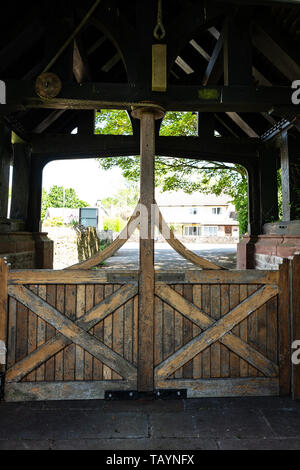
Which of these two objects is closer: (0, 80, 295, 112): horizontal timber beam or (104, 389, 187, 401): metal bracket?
(104, 389, 187, 401): metal bracket

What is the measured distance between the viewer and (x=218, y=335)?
3201mm

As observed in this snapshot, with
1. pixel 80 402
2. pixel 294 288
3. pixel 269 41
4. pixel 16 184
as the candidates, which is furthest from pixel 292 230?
pixel 16 184

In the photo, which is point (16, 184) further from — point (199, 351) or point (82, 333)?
point (199, 351)

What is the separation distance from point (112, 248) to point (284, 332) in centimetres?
191

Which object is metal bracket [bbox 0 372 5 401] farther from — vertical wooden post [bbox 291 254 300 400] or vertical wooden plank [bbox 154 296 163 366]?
vertical wooden post [bbox 291 254 300 400]

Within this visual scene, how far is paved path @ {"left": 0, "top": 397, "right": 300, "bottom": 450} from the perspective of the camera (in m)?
2.35

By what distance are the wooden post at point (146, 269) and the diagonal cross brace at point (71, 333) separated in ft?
0.51

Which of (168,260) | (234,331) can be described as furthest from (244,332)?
(168,260)

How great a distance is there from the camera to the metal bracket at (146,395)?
3.08 meters

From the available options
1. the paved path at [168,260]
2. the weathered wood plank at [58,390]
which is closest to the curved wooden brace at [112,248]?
the weathered wood plank at [58,390]

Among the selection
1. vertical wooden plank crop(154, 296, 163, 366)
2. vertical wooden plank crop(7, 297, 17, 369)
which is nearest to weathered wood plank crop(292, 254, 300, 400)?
vertical wooden plank crop(154, 296, 163, 366)

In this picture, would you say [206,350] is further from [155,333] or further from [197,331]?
[155,333]

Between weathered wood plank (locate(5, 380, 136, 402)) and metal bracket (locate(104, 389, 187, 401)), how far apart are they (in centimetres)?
4

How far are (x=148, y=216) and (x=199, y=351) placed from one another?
1.44 meters
